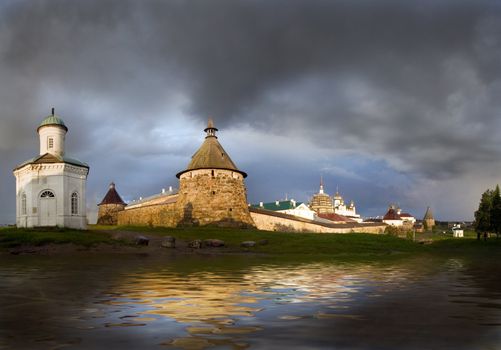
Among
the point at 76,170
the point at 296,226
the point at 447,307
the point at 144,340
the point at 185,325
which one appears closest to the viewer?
the point at 144,340

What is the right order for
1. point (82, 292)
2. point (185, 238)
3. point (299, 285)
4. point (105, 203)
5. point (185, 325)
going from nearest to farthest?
A: 1. point (185, 325)
2. point (82, 292)
3. point (299, 285)
4. point (185, 238)
5. point (105, 203)

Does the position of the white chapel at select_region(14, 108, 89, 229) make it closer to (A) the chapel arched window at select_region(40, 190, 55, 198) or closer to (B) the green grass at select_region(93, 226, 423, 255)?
(A) the chapel arched window at select_region(40, 190, 55, 198)

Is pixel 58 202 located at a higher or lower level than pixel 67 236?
higher

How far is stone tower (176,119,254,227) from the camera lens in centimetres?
5075

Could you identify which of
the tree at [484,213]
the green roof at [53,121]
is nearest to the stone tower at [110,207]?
the green roof at [53,121]

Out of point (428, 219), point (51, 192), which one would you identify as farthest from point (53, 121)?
point (428, 219)

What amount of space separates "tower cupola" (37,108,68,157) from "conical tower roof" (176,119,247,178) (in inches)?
654

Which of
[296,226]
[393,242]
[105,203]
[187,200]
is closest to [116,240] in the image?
[187,200]

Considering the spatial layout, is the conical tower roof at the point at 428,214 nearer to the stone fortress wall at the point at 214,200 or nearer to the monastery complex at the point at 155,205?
the monastery complex at the point at 155,205

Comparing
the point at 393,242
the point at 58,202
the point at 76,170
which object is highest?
the point at 76,170

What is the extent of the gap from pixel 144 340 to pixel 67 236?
27.9 meters

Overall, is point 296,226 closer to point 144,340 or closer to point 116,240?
point 116,240

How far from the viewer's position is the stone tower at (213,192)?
50.8 m

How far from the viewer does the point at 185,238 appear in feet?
119
